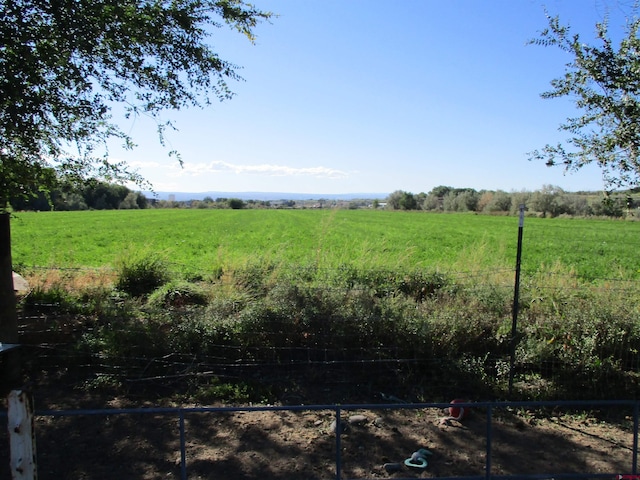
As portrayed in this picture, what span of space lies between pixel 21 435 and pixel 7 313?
13.8 feet

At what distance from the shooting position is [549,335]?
6797 mm

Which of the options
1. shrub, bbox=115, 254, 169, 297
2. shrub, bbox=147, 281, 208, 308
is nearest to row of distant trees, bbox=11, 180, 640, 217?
shrub, bbox=115, 254, 169, 297

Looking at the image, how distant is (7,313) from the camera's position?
5797 millimetres

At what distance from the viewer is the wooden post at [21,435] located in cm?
238

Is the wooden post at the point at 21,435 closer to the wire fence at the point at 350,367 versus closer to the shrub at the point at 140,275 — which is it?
the wire fence at the point at 350,367

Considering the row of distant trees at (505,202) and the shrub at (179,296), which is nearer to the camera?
the shrub at (179,296)

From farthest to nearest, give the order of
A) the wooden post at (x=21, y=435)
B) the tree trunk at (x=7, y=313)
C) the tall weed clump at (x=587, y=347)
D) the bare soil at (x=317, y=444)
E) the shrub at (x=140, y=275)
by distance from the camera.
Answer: the shrub at (x=140, y=275)
the tall weed clump at (x=587, y=347)
the tree trunk at (x=7, y=313)
the bare soil at (x=317, y=444)
the wooden post at (x=21, y=435)

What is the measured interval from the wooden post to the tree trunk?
10.8 ft

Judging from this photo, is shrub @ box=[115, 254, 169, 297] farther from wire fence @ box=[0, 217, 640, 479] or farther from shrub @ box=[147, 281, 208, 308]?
wire fence @ box=[0, 217, 640, 479]

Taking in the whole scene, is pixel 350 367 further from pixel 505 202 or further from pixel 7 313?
pixel 505 202

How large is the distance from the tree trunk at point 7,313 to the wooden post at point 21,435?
3.29 m

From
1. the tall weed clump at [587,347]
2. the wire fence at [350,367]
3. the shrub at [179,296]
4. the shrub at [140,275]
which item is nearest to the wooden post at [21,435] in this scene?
the wire fence at [350,367]

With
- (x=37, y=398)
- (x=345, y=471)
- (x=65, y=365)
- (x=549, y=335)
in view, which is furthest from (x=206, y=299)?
(x=549, y=335)

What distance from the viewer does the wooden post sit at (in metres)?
2.38
